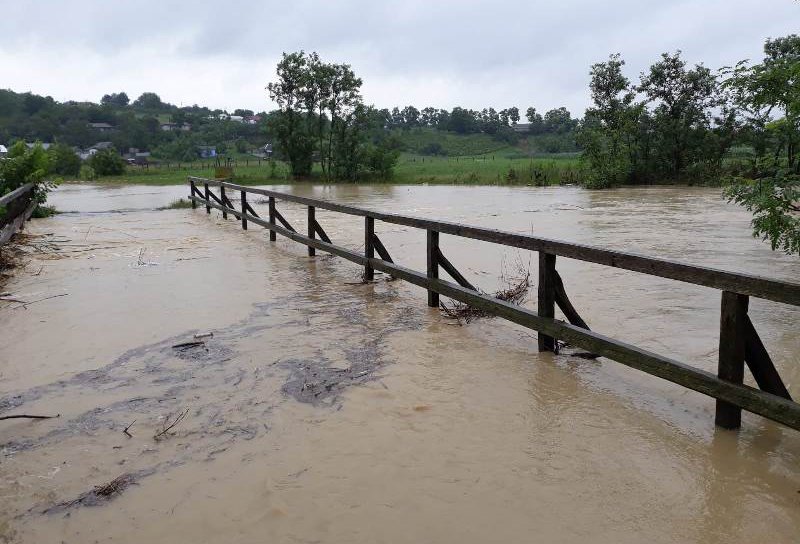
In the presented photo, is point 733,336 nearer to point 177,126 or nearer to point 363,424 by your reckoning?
point 363,424

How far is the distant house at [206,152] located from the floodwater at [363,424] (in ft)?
A: 275

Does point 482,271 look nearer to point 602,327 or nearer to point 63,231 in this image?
point 602,327

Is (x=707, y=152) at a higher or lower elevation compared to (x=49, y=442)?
higher

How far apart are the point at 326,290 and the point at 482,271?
274 centimetres

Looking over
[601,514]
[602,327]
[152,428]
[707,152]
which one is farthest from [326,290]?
[707,152]

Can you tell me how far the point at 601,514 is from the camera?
308 centimetres

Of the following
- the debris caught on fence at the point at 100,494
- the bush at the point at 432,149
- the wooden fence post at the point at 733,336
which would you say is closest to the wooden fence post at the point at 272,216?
the debris caught on fence at the point at 100,494

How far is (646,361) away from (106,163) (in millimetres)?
53161

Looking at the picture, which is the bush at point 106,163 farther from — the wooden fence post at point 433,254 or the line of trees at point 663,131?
the wooden fence post at point 433,254

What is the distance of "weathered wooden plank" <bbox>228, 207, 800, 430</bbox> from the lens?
3535 millimetres

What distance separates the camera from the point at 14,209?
1314cm

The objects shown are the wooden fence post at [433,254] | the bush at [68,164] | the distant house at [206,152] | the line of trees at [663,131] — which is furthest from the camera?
the distant house at [206,152]

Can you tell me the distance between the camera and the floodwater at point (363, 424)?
3084mm

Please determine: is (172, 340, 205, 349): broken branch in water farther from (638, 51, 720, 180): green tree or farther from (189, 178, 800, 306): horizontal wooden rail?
(638, 51, 720, 180): green tree
